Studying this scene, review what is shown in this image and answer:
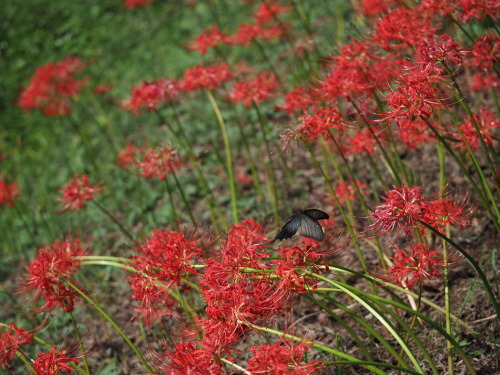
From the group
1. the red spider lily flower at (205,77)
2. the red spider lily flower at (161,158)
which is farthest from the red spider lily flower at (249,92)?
the red spider lily flower at (161,158)

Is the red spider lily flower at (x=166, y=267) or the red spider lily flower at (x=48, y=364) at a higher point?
the red spider lily flower at (x=166, y=267)

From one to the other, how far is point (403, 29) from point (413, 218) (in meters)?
0.97

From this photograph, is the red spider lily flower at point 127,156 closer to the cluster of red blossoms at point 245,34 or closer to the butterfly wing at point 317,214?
the cluster of red blossoms at point 245,34

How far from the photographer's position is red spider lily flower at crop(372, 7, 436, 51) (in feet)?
7.23

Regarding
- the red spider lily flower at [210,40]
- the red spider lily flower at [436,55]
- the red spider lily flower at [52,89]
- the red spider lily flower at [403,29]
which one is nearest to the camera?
the red spider lily flower at [436,55]

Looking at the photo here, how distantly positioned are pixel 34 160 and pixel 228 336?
16.2ft

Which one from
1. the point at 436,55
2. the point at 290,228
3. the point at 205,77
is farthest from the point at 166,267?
the point at 205,77

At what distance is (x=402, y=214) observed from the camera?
5.36 feet

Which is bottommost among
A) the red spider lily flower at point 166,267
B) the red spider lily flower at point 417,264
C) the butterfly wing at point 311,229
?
the red spider lily flower at point 417,264

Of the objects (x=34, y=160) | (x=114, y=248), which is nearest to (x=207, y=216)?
(x=114, y=248)

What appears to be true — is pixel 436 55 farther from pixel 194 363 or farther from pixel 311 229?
pixel 194 363

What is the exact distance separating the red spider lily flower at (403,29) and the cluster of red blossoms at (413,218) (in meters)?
0.70

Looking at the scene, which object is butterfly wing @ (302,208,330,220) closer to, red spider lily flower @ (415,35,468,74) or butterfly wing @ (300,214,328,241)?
butterfly wing @ (300,214,328,241)

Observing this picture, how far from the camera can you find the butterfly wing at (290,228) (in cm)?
159
